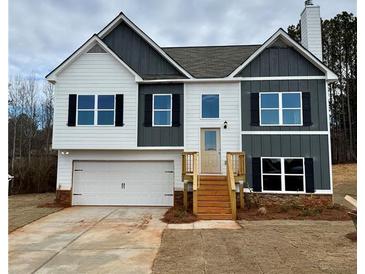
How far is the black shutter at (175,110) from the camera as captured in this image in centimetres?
1338

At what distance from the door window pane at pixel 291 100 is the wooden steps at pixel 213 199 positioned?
4305 mm

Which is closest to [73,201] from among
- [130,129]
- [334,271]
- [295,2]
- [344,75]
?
[130,129]

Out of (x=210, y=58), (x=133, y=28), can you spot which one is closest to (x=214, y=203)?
(x=210, y=58)

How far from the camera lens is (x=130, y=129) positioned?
13.1 metres

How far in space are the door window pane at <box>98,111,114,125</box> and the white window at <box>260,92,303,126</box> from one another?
6713 mm

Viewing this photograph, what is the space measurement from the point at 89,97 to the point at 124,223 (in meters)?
6.15

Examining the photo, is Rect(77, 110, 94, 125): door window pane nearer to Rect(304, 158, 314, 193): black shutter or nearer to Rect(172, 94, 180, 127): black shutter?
Rect(172, 94, 180, 127): black shutter

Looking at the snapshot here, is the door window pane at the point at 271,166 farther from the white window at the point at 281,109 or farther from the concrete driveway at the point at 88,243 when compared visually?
the concrete driveway at the point at 88,243

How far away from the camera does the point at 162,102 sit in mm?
13617

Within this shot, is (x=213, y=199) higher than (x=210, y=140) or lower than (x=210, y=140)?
lower

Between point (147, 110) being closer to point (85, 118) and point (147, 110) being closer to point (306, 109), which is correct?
point (85, 118)

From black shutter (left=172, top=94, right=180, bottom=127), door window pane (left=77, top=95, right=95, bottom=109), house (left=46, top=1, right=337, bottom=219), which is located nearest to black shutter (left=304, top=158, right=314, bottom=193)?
house (left=46, top=1, right=337, bottom=219)

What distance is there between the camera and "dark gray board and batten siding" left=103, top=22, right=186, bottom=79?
1377 cm

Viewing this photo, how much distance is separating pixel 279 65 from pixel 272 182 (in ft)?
17.3
